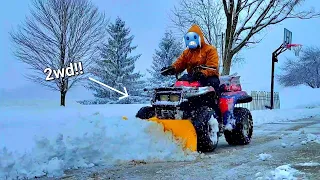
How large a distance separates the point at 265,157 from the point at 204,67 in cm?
188

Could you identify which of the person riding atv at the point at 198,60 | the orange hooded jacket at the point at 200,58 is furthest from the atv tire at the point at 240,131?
the orange hooded jacket at the point at 200,58

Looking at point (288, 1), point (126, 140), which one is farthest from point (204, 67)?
point (288, 1)

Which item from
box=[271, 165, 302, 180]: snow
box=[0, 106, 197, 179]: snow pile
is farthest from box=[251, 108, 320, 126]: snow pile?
box=[271, 165, 302, 180]: snow

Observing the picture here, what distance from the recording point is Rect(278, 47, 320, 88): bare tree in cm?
7856

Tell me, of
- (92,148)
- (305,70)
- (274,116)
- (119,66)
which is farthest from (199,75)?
(305,70)

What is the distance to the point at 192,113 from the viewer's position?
22.0ft

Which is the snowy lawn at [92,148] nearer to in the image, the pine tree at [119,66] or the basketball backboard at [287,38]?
the basketball backboard at [287,38]

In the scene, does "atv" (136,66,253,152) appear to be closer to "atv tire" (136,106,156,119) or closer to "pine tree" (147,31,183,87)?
"atv tire" (136,106,156,119)

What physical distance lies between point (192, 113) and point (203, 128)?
0.34m

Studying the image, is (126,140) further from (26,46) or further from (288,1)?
(26,46)

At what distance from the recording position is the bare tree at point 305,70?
78562mm

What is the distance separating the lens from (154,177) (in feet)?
15.2

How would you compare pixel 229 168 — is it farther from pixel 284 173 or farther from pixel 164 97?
pixel 164 97

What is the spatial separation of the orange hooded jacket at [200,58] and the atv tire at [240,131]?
1.16 meters
